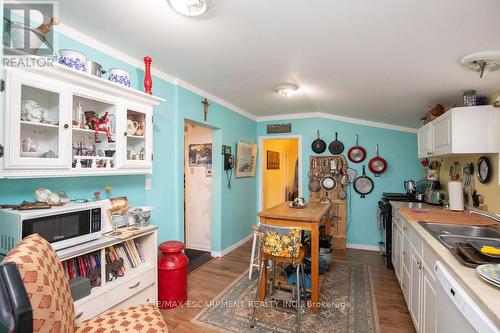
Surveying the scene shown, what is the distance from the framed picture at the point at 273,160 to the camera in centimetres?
561

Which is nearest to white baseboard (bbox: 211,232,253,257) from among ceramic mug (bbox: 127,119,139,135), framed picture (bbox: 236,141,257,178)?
framed picture (bbox: 236,141,257,178)

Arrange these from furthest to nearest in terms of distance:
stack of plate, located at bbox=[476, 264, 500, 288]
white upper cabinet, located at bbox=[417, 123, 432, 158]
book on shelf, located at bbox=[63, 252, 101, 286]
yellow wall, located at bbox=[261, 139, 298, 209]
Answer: yellow wall, located at bbox=[261, 139, 298, 209] → white upper cabinet, located at bbox=[417, 123, 432, 158] → book on shelf, located at bbox=[63, 252, 101, 286] → stack of plate, located at bbox=[476, 264, 500, 288]

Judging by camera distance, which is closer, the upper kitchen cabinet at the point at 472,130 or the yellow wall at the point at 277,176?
the upper kitchen cabinet at the point at 472,130

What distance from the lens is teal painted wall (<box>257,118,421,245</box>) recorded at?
13.7ft

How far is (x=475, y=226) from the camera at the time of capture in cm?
203

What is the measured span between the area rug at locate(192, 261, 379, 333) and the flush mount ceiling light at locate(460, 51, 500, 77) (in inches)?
85.6

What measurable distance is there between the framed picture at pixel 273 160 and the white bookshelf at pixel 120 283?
3.63 m

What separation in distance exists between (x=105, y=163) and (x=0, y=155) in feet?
2.11

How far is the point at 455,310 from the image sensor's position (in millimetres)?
1157

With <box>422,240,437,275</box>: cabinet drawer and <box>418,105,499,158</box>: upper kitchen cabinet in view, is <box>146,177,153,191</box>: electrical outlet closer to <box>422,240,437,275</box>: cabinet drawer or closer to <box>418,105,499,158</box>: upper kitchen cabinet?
<box>422,240,437,275</box>: cabinet drawer

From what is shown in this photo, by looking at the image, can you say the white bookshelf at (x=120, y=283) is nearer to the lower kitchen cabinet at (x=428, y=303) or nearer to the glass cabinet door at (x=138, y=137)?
the glass cabinet door at (x=138, y=137)

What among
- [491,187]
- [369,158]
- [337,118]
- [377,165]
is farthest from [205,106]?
[491,187]

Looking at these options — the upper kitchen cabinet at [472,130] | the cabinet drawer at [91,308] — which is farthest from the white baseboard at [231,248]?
the upper kitchen cabinet at [472,130]

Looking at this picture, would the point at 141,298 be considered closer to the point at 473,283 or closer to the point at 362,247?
the point at 473,283
